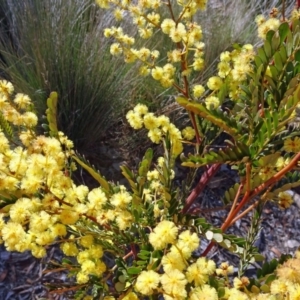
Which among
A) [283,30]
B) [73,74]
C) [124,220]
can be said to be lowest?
[73,74]

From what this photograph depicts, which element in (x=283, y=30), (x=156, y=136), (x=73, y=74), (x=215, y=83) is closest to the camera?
(x=283, y=30)

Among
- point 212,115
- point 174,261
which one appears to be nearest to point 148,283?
point 174,261

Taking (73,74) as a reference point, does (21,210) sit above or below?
above

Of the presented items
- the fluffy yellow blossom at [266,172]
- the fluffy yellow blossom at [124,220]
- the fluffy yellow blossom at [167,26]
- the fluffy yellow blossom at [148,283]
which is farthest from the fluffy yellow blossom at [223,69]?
the fluffy yellow blossom at [148,283]

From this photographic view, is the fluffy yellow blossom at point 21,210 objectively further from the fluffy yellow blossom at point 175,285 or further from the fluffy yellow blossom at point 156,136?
the fluffy yellow blossom at point 156,136

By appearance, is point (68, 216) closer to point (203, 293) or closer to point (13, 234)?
point (13, 234)

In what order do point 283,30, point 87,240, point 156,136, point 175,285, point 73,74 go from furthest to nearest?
point 73,74 < point 156,136 < point 87,240 < point 283,30 < point 175,285

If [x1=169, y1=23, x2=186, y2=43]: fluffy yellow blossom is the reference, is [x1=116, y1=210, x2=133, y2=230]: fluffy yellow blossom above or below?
below

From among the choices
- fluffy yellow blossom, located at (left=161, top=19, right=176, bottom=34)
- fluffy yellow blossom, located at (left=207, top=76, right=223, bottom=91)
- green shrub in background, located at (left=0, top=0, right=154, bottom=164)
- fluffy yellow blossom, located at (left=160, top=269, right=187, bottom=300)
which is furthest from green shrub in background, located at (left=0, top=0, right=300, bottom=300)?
green shrub in background, located at (left=0, top=0, right=154, bottom=164)

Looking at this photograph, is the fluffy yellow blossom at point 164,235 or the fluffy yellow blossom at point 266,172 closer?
the fluffy yellow blossom at point 164,235

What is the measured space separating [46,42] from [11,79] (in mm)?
220

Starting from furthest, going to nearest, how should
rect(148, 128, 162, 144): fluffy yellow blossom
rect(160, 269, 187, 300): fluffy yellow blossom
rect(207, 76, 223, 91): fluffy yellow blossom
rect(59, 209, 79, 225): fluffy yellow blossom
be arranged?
1. rect(207, 76, 223, 91): fluffy yellow blossom
2. rect(148, 128, 162, 144): fluffy yellow blossom
3. rect(59, 209, 79, 225): fluffy yellow blossom
4. rect(160, 269, 187, 300): fluffy yellow blossom

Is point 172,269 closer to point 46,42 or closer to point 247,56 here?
point 247,56

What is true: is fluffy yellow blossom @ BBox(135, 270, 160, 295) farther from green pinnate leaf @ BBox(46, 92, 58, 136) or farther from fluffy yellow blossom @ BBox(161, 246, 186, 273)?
green pinnate leaf @ BBox(46, 92, 58, 136)
